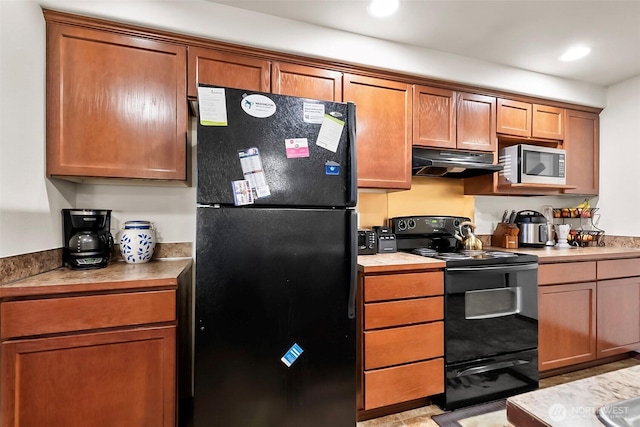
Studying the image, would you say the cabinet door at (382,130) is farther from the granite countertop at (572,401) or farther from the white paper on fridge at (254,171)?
the granite countertop at (572,401)

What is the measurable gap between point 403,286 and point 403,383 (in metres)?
0.58

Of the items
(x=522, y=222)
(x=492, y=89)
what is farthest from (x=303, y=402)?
(x=492, y=89)

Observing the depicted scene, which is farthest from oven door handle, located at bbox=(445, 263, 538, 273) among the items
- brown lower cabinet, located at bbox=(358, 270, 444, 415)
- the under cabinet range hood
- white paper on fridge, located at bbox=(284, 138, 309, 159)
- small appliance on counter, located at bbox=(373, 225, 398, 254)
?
white paper on fridge, located at bbox=(284, 138, 309, 159)

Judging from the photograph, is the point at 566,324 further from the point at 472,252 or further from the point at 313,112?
the point at 313,112

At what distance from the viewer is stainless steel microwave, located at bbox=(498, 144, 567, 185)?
244 cm

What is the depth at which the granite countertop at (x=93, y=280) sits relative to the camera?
46.5 inches

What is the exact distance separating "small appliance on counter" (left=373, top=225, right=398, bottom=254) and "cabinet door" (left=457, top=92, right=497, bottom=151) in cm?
88

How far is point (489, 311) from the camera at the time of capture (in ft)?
6.40

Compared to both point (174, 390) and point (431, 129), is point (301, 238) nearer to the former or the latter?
point (174, 390)

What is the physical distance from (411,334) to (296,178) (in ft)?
3.85

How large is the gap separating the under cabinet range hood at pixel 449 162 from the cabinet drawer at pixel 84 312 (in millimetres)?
1808

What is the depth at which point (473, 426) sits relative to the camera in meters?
1.70

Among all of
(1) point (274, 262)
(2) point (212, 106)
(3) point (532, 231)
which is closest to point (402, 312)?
(1) point (274, 262)

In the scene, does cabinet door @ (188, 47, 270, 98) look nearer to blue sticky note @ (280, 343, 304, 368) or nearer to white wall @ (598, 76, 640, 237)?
blue sticky note @ (280, 343, 304, 368)
